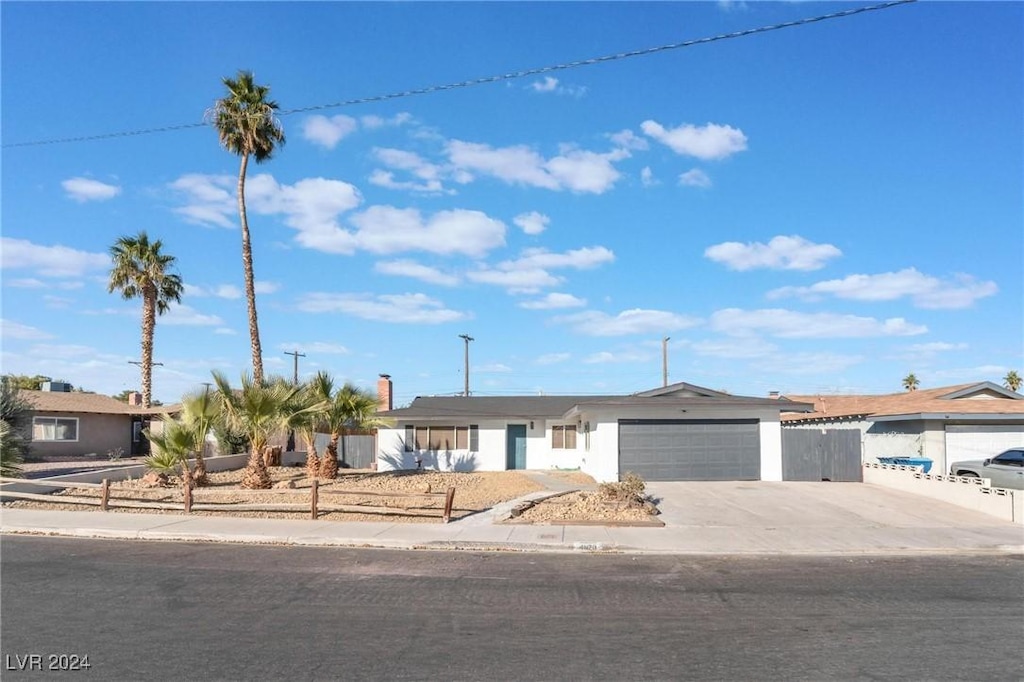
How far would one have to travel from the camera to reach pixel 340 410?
83.9 ft

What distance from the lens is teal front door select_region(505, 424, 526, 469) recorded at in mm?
32688

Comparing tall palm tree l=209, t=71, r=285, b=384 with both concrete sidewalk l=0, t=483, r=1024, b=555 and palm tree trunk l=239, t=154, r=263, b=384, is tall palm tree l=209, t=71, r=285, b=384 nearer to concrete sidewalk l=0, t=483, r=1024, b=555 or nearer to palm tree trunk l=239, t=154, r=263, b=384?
palm tree trunk l=239, t=154, r=263, b=384

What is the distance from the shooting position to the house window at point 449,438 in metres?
32.3

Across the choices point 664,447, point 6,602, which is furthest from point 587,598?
point 664,447

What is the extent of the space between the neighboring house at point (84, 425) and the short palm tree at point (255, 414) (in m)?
16.1

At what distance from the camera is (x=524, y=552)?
533 inches

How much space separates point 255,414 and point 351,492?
5486mm

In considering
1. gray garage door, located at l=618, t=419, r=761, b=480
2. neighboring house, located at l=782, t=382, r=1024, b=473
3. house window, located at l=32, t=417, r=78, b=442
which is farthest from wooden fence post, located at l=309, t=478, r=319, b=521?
house window, located at l=32, t=417, r=78, b=442

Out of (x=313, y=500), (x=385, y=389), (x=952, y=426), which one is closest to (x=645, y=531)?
(x=313, y=500)

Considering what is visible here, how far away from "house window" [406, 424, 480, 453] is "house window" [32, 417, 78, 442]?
1777 cm

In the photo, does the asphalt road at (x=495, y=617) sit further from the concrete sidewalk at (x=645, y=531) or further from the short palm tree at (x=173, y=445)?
the short palm tree at (x=173, y=445)

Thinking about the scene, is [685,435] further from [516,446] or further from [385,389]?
[385,389]

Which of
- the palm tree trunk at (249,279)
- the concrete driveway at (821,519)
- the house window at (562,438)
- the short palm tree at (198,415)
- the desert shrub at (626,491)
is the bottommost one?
the concrete driveway at (821,519)

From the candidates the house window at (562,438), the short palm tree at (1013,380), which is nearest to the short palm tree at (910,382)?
the short palm tree at (1013,380)
